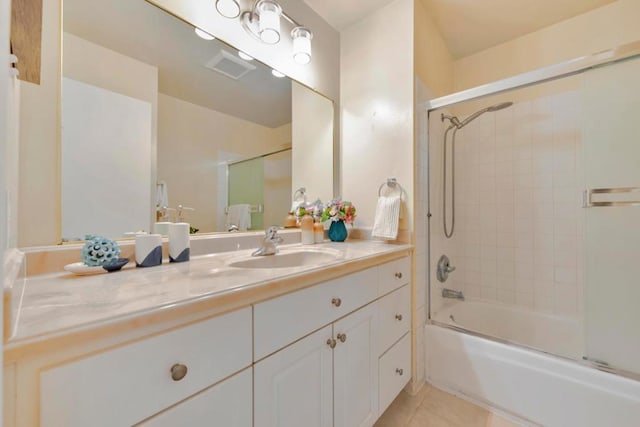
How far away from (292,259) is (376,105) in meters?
1.16

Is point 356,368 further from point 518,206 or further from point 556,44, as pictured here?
point 556,44

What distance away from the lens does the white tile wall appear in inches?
69.2

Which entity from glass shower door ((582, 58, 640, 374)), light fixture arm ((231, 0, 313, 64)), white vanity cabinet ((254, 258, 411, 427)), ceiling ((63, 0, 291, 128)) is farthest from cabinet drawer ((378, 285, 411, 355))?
light fixture arm ((231, 0, 313, 64))

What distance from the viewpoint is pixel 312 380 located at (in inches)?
32.8

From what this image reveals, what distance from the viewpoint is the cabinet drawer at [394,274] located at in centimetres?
122

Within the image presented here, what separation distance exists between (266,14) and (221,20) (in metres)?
0.23

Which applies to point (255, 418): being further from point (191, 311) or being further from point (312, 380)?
point (191, 311)

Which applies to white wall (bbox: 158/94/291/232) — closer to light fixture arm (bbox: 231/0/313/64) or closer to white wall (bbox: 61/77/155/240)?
white wall (bbox: 61/77/155/240)

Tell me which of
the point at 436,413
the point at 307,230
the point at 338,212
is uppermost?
the point at 338,212

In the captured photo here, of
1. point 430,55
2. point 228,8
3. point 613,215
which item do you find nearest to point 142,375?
point 228,8

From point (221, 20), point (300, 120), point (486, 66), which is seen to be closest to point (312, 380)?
point (300, 120)

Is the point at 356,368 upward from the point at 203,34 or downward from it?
downward

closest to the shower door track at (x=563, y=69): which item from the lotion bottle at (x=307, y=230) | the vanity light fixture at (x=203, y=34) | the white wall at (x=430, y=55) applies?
the white wall at (x=430, y=55)

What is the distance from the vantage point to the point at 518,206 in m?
1.95
